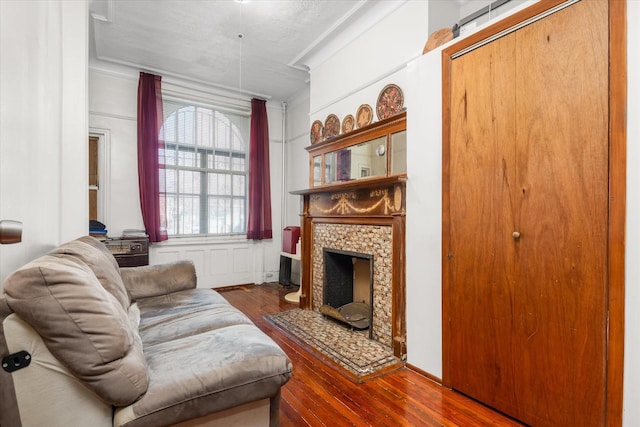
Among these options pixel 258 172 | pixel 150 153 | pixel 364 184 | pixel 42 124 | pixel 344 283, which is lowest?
pixel 344 283

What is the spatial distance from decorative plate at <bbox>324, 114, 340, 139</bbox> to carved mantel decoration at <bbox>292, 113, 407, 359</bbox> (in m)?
0.16

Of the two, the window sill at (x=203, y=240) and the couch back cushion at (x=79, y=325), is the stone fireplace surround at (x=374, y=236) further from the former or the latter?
the couch back cushion at (x=79, y=325)

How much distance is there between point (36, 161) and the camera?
146 centimetres

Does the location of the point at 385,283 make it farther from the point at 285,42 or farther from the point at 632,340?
the point at 285,42

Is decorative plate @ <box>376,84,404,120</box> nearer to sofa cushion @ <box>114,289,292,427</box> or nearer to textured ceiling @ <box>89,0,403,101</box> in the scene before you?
textured ceiling @ <box>89,0,403,101</box>

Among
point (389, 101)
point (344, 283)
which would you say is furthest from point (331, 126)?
point (344, 283)

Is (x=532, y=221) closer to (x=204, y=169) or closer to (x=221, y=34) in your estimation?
(x=221, y=34)

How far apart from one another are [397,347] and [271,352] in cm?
139

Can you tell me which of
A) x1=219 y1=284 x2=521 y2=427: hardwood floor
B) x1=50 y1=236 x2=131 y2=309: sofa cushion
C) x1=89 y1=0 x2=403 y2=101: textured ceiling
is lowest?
x1=219 y1=284 x2=521 y2=427: hardwood floor

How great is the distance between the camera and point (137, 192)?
417 cm

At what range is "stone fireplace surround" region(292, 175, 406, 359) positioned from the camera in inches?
98.8

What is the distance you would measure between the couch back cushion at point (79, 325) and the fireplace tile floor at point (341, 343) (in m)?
1.53

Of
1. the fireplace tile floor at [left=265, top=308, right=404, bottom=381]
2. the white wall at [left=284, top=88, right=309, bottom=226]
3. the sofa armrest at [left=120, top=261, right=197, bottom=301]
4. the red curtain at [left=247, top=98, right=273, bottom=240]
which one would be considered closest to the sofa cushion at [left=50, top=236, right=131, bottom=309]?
the sofa armrest at [left=120, top=261, right=197, bottom=301]

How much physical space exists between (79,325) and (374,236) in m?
2.22
